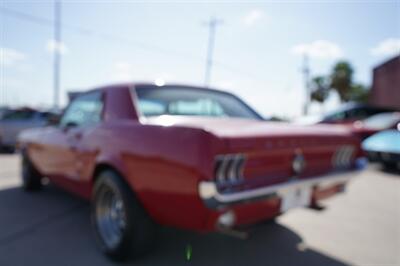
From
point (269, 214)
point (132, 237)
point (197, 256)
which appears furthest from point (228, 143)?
point (197, 256)

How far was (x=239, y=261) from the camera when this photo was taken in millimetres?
2557

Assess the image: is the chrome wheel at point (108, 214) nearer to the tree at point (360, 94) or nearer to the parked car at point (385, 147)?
the parked car at point (385, 147)

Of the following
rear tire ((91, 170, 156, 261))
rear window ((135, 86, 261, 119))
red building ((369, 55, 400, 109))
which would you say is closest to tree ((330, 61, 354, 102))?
red building ((369, 55, 400, 109))

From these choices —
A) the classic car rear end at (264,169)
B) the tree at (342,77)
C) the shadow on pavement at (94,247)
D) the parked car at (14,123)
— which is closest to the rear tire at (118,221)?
the shadow on pavement at (94,247)

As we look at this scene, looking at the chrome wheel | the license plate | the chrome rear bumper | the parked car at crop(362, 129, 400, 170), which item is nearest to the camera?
the chrome rear bumper

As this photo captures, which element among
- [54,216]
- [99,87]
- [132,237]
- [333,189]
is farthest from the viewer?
[54,216]

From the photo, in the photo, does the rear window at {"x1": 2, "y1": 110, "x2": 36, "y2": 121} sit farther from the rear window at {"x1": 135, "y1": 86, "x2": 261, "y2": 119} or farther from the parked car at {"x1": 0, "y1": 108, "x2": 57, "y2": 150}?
the rear window at {"x1": 135, "y1": 86, "x2": 261, "y2": 119}

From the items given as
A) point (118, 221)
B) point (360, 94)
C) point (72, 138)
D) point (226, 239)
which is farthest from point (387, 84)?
point (360, 94)

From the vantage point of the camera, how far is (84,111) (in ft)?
11.4

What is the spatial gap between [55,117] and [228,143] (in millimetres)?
2977

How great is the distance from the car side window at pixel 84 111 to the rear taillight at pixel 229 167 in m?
1.54

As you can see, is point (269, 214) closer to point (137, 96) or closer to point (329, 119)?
point (137, 96)

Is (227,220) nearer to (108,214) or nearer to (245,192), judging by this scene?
(245,192)

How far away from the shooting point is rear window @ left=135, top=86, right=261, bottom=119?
2.73 metres
